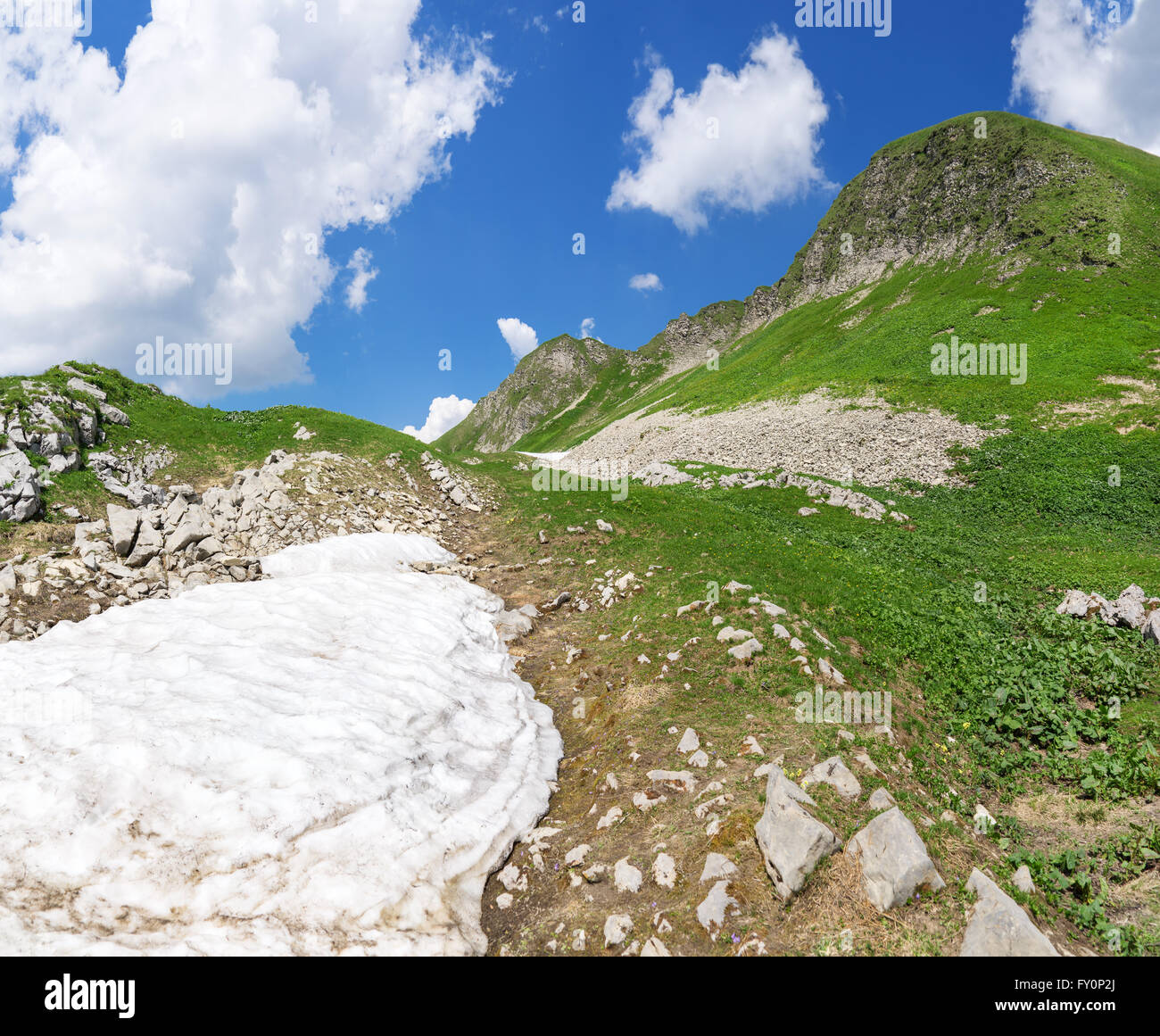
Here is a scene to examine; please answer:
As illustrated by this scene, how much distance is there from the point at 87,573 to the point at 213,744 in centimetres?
1242

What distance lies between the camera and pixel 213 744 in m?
9.84

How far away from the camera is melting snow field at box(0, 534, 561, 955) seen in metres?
7.42

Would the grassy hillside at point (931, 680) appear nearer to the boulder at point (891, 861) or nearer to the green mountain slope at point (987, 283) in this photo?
the boulder at point (891, 861)

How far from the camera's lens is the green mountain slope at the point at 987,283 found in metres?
52.3

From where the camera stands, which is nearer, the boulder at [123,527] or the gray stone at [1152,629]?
the gray stone at [1152,629]

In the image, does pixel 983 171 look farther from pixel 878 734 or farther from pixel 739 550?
pixel 878 734

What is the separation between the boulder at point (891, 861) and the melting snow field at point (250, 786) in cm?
589

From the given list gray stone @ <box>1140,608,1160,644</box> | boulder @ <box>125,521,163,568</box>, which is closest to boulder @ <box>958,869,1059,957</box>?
gray stone @ <box>1140,608,1160,644</box>

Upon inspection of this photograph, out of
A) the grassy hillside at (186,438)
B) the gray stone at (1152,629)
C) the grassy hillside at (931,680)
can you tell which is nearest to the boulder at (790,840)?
the grassy hillside at (931,680)

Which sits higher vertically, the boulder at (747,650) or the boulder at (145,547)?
the boulder at (145,547)

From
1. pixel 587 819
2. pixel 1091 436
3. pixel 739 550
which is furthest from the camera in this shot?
pixel 1091 436
